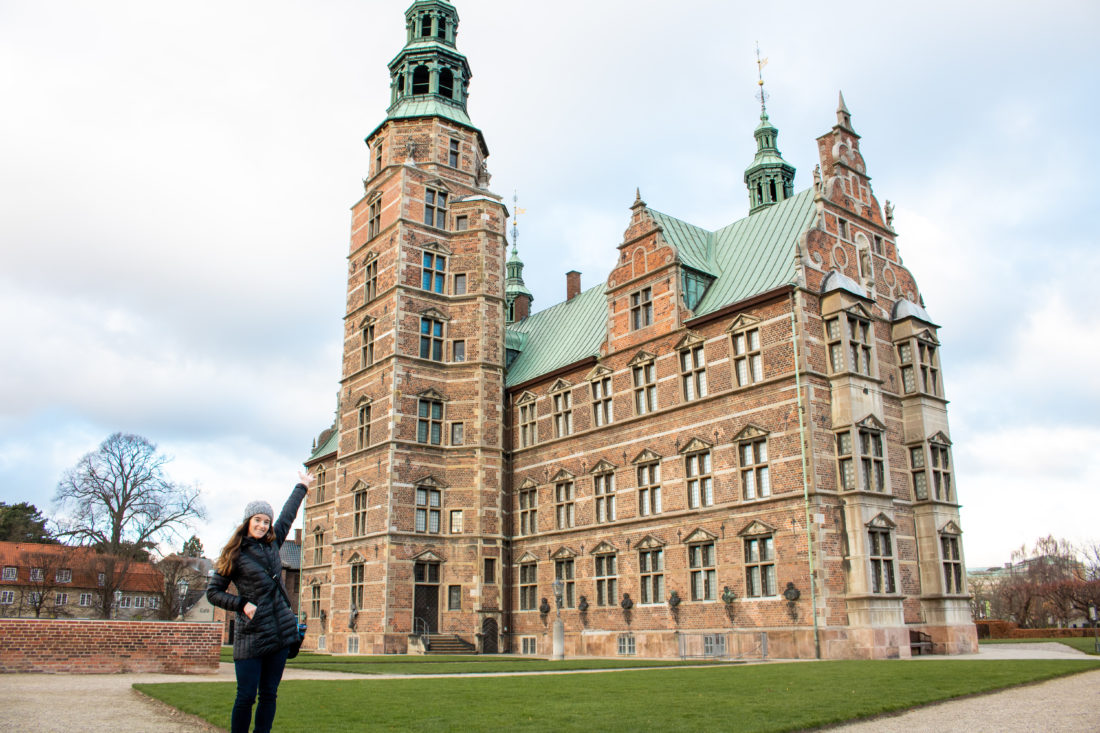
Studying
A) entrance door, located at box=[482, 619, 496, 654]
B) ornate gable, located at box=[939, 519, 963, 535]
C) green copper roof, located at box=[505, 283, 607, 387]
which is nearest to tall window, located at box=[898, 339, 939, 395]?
ornate gable, located at box=[939, 519, 963, 535]

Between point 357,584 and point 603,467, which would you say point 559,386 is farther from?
point 357,584

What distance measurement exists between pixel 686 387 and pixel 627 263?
602 centimetres

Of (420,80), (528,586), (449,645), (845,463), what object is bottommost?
(449,645)

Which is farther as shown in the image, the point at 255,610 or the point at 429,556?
the point at 429,556

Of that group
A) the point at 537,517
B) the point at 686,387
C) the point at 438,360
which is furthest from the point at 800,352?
the point at 438,360

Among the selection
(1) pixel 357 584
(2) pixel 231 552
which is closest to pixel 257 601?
(2) pixel 231 552

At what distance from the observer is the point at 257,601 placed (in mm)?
6457

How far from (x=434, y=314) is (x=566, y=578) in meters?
13.1

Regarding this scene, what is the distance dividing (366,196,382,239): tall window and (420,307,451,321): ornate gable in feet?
16.7

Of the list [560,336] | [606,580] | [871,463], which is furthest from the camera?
[560,336]

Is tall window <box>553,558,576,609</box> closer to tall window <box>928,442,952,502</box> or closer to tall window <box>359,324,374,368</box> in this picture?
tall window <box>359,324,374,368</box>

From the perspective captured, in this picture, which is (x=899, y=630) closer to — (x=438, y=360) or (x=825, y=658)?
(x=825, y=658)

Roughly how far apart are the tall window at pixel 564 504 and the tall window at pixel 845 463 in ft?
39.1

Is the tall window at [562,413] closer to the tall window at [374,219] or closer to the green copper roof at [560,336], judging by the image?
the green copper roof at [560,336]
